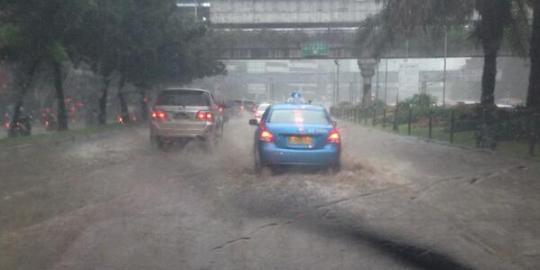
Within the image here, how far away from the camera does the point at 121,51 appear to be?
31984 millimetres

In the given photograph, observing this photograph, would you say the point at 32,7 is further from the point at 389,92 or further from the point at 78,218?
the point at 389,92

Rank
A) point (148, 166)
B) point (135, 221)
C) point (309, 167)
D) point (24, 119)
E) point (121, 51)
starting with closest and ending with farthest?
point (135, 221), point (309, 167), point (148, 166), point (24, 119), point (121, 51)

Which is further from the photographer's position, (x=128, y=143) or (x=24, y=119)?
(x=24, y=119)

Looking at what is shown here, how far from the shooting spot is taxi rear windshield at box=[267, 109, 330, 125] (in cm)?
1435

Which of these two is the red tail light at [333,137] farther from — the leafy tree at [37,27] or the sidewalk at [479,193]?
the leafy tree at [37,27]

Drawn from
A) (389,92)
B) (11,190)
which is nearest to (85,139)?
(11,190)

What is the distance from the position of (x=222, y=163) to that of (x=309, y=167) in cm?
349

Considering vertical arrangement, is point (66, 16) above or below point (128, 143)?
above

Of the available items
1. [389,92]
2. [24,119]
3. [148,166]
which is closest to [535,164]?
[148,166]

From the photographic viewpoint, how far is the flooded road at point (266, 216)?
7.46 meters

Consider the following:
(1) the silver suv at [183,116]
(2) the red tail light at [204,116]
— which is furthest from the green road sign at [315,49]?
(2) the red tail light at [204,116]

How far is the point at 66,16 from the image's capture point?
22906mm

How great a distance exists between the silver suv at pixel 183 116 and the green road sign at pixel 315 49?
36.6 metres

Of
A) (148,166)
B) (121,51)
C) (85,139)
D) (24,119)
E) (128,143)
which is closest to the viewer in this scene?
(148,166)
